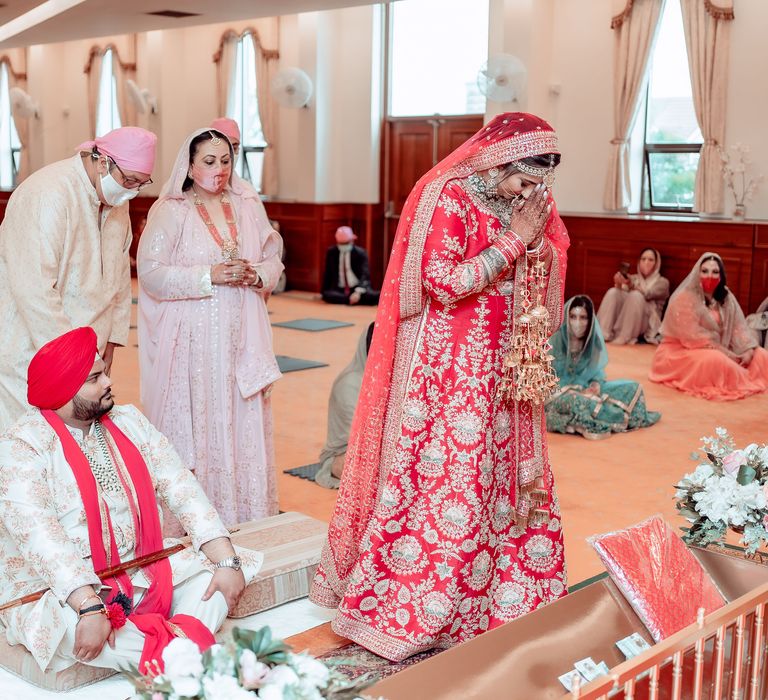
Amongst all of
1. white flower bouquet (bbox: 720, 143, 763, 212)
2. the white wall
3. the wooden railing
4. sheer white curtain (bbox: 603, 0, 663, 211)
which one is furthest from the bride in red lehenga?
sheer white curtain (bbox: 603, 0, 663, 211)

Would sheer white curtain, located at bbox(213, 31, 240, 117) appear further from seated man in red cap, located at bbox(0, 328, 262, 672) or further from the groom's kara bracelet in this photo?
the groom's kara bracelet

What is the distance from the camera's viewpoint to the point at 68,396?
2.58 metres

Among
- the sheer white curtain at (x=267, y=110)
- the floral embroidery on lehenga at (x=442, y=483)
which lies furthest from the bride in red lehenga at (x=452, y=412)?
the sheer white curtain at (x=267, y=110)

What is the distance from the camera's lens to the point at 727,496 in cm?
257

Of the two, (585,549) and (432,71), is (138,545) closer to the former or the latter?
(585,549)

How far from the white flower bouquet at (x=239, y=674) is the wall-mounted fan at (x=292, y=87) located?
11142 millimetres

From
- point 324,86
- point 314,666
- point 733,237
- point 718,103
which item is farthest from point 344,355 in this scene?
point 314,666

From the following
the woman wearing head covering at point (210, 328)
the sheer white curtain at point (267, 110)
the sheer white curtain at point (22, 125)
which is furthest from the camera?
the sheer white curtain at point (22, 125)

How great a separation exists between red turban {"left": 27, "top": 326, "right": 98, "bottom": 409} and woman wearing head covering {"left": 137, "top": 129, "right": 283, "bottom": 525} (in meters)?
1.22

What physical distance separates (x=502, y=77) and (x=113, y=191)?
24.6 feet

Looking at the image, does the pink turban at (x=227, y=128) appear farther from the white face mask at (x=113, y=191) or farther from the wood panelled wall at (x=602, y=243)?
the wood panelled wall at (x=602, y=243)

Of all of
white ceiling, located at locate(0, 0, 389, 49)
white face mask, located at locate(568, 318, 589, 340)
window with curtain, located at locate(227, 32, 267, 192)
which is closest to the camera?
white face mask, located at locate(568, 318, 589, 340)

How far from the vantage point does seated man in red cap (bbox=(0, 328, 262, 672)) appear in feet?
8.11

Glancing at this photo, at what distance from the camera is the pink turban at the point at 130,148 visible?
3.29 metres
